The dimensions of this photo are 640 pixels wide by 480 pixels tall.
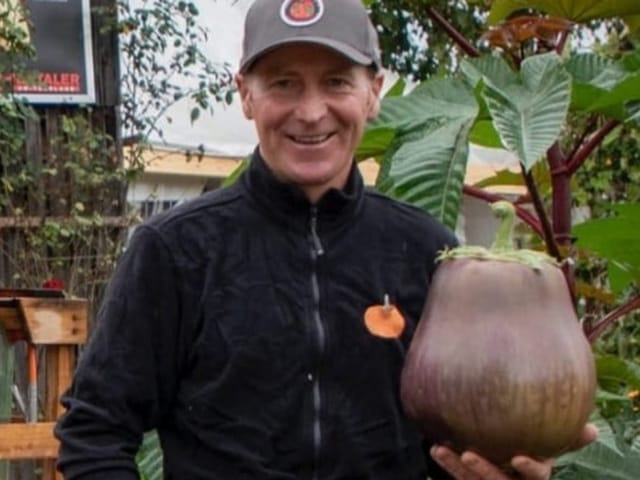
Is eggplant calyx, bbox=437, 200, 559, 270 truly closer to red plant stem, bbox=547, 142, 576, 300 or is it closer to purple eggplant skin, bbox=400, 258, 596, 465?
purple eggplant skin, bbox=400, 258, 596, 465

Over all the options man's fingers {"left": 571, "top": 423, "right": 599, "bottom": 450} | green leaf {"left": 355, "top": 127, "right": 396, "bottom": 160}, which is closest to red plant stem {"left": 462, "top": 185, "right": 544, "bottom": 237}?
green leaf {"left": 355, "top": 127, "right": 396, "bottom": 160}

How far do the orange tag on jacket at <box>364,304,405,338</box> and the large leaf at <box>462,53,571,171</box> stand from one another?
0.90ft

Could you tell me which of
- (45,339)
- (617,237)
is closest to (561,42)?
(617,237)

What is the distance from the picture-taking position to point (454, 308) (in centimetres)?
Result: 163

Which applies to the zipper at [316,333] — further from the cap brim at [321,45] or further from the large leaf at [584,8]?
the large leaf at [584,8]

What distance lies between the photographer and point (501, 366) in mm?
1579

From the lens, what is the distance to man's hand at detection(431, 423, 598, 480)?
163cm

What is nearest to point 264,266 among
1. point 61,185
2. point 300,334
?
point 300,334

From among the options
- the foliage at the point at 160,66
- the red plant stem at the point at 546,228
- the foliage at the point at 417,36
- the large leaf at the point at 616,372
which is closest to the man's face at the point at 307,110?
the red plant stem at the point at 546,228

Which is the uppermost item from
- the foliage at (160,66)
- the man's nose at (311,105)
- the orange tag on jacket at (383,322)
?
the foliage at (160,66)

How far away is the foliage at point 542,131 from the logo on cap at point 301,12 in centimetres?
33

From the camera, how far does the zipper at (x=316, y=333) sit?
5.79 feet

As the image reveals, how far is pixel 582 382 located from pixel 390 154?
0.69 metres

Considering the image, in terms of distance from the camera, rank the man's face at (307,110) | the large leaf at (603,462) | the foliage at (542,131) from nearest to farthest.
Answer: the man's face at (307,110) < the foliage at (542,131) < the large leaf at (603,462)
